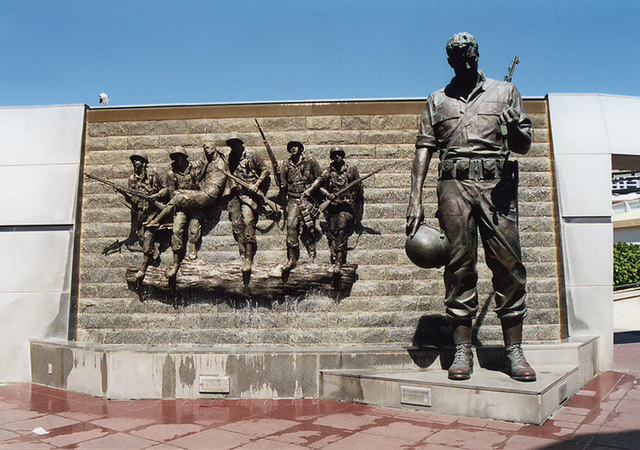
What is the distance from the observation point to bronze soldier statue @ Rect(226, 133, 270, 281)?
274 inches

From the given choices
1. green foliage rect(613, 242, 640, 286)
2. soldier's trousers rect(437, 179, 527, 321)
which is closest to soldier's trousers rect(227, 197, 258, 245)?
soldier's trousers rect(437, 179, 527, 321)

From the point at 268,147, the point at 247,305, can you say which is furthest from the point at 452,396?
the point at 268,147

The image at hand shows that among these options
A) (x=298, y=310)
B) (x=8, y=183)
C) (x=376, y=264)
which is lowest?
(x=298, y=310)

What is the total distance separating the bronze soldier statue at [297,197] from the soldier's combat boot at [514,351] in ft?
9.15

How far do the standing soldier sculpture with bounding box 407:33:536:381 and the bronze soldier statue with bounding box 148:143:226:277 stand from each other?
2.93 metres

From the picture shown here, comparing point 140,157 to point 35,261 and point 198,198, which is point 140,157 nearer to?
point 198,198

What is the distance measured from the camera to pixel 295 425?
187 inches

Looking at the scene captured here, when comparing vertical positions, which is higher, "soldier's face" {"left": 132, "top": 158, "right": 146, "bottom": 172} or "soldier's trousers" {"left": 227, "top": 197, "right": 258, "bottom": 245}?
"soldier's face" {"left": 132, "top": 158, "right": 146, "bottom": 172}

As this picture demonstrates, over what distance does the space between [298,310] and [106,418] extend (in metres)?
2.61

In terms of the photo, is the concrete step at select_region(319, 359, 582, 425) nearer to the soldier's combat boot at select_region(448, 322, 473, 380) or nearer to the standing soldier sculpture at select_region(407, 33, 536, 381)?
the soldier's combat boot at select_region(448, 322, 473, 380)

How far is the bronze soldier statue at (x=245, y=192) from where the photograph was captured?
274 inches

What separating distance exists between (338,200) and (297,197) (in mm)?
546

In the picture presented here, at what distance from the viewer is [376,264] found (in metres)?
7.08

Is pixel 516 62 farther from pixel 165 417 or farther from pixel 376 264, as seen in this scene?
pixel 165 417
